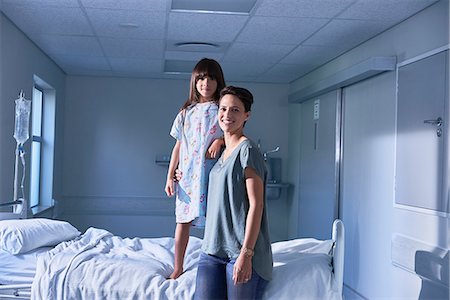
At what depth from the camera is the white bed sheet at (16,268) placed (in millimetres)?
2676

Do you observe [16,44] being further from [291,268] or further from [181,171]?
[291,268]

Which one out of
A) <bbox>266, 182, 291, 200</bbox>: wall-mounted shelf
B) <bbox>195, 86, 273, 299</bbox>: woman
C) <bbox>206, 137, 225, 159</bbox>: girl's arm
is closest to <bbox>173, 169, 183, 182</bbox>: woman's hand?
<bbox>206, 137, 225, 159</bbox>: girl's arm

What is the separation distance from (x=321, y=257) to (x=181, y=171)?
2.41 ft

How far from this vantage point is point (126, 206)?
6.50m

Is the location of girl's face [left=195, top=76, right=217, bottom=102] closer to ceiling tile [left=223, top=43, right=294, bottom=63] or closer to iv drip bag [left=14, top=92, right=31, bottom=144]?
iv drip bag [left=14, top=92, right=31, bottom=144]

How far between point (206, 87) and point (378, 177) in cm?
203

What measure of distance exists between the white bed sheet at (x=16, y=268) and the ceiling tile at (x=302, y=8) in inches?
77.3

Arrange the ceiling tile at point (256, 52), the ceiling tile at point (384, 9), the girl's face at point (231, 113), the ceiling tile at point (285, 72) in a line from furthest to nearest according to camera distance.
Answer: the ceiling tile at point (285, 72), the ceiling tile at point (256, 52), the ceiling tile at point (384, 9), the girl's face at point (231, 113)

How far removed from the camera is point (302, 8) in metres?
3.41

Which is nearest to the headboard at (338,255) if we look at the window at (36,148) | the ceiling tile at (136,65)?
the ceiling tile at (136,65)

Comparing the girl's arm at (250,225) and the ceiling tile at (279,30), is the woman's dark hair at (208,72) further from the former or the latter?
the ceiling tile at (279,30)

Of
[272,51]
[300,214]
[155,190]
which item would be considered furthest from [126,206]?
[272,51]

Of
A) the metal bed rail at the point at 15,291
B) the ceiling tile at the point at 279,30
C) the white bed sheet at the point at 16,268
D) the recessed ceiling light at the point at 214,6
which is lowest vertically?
the metal bed rail at the point at 15,291

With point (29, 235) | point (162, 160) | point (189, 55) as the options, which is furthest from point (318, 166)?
point (29, 235)
